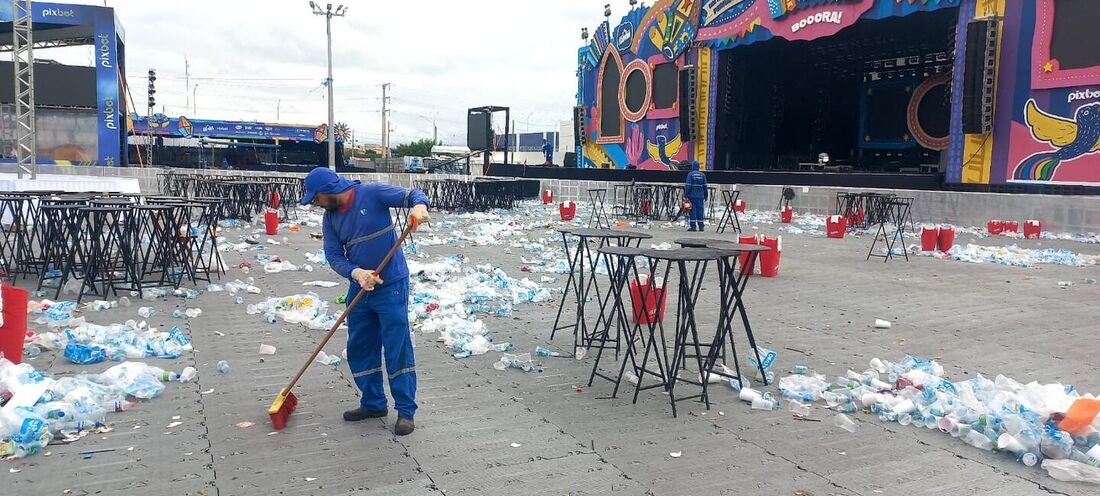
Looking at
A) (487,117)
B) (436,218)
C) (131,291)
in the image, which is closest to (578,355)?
(131,291)

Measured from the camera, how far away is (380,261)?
397cm

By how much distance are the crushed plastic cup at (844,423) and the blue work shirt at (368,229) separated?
265cm

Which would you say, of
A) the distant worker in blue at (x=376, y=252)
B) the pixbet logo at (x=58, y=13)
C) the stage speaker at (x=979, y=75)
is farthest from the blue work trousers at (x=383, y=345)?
the pixbet logo at (x=58, y=13)

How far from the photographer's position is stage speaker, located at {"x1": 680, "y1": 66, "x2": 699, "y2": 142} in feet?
89.4

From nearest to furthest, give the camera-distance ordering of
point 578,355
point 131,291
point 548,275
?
point 578,355 → point 131,291 → point 548,275

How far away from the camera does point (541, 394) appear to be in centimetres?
473

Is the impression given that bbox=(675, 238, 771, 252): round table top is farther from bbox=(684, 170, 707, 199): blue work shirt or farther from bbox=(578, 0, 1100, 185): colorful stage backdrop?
bbox=(578, 0, 1100, 185): colorful stage backdrop

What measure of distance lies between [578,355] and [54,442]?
3375 millimetres

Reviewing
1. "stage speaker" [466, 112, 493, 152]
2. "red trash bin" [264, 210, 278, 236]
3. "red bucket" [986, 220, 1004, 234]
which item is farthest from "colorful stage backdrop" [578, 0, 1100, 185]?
"red trash bin" [264, 210, 278, 236]

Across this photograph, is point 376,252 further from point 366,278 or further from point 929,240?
point 929,240

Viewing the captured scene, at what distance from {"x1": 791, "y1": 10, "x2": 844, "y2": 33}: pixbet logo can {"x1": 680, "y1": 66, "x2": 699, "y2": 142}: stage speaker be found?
4.73 metres

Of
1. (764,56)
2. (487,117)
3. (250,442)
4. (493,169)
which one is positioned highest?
(764,56)

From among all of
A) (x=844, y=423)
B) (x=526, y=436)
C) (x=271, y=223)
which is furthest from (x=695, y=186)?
(x=526, y=436)

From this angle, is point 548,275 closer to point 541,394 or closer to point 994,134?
point 541,394
